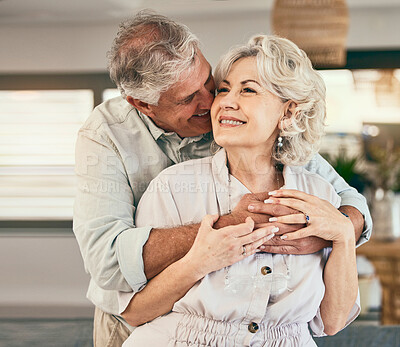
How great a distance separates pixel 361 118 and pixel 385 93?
0.13 m

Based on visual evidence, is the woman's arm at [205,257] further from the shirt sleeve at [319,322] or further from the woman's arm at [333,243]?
the shirt sleeve at [319,322]

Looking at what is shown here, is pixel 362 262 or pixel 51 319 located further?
pixel 362 262

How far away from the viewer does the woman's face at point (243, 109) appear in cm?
55

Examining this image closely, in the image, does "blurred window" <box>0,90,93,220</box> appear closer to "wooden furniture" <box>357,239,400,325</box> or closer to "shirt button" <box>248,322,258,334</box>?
"shirt button" <box>248,322,258,334</box>

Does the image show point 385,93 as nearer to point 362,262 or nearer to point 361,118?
point 361,118

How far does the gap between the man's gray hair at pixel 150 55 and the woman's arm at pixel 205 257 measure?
0.17 meters

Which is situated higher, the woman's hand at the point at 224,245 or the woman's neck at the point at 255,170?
the woman's neck at the point at 255,170

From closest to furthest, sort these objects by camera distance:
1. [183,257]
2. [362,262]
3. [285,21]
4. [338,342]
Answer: [183,257] < [285,21] < [338,342] < [362,262]

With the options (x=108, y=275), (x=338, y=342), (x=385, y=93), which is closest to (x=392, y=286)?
(x=385, y=93)

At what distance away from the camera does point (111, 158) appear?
576 millimetres

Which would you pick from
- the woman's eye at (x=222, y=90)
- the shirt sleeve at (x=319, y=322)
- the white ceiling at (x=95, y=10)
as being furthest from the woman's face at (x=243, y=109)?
the shirt sleeve at (x=319, y=322)

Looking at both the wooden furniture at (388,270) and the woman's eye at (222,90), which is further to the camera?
the wooden furniture at (388,270)

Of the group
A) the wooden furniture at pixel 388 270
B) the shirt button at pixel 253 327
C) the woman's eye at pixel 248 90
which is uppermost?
the woman's eye at pixel 248 90

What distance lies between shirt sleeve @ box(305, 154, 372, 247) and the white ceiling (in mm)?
223
